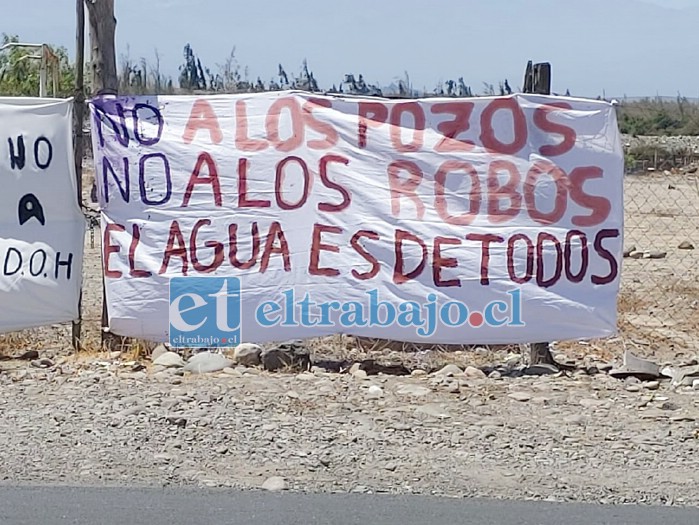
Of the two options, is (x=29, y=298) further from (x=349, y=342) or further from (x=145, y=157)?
(x=349, y=342)

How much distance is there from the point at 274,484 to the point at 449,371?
242 cm

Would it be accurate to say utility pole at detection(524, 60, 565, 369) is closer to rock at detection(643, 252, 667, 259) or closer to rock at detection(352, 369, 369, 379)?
rock at detection(352, 369, 369, 379)

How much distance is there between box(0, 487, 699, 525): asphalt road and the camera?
5.02 metres

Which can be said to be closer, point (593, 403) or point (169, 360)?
point (593, 403)

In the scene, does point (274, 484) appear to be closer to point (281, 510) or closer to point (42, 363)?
point (281, 510)

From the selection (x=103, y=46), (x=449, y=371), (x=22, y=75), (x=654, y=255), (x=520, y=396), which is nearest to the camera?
(x=520, y=396)

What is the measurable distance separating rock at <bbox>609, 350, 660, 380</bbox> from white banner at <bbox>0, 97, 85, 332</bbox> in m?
3.62

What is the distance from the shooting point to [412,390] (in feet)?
23.6

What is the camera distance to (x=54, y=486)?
217 inches

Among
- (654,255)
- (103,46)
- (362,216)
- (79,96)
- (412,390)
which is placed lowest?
(412,390)

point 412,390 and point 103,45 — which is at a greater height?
point 103,45

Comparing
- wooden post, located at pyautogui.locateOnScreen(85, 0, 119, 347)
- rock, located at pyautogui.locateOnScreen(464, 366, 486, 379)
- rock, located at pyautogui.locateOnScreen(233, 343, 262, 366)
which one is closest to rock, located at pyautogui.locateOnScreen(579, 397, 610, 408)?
rock, located at pyautogui.locateOnScreen(464, 366, 486, 379)

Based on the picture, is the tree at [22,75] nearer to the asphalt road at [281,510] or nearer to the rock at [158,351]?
the rock at [158,351]

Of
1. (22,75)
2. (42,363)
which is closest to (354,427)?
(42,363)
